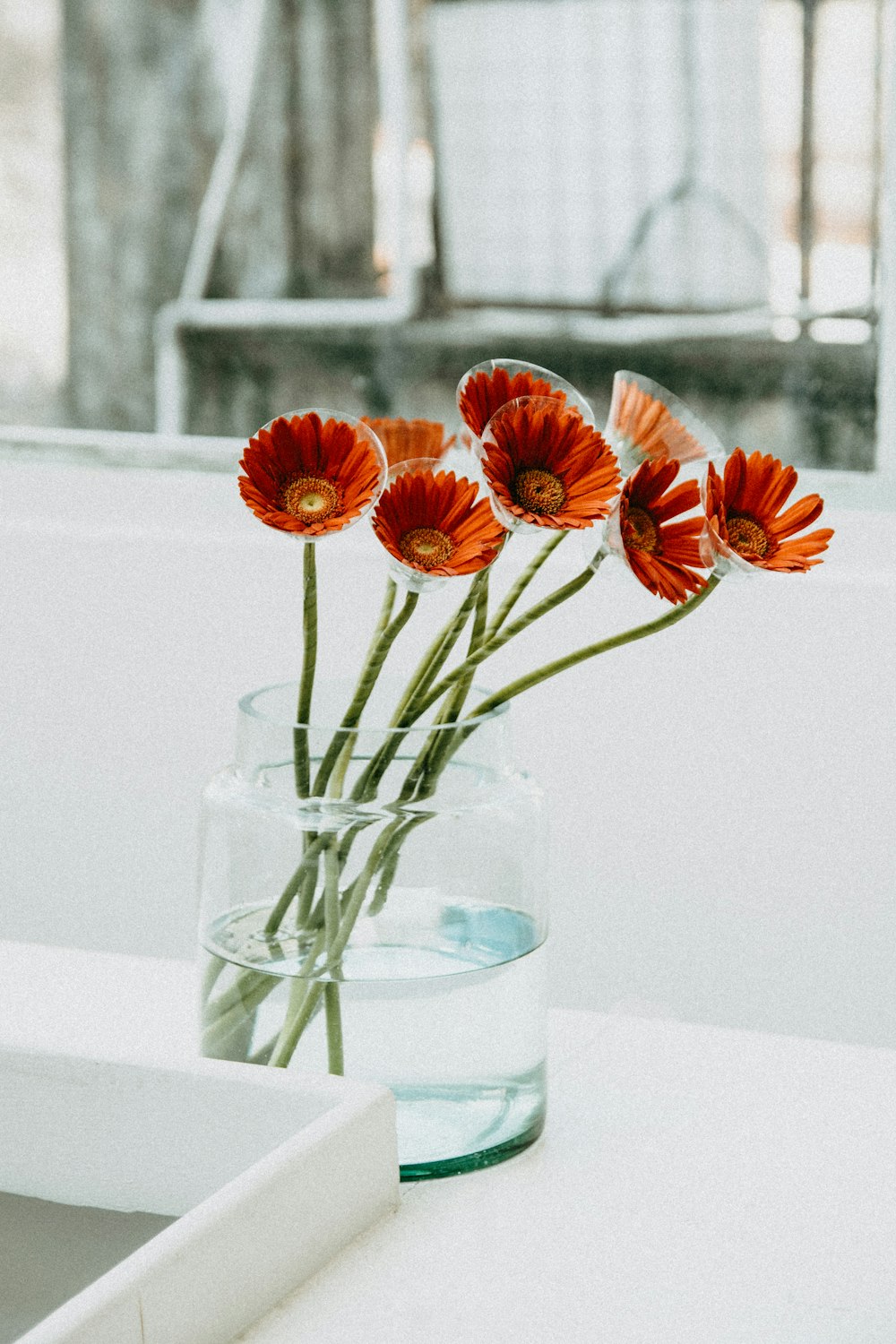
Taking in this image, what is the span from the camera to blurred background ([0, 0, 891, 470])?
156 centimetres

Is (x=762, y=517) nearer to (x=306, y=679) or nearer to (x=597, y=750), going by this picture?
(x=306, y=679)

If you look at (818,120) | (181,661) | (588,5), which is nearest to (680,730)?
(181,661)

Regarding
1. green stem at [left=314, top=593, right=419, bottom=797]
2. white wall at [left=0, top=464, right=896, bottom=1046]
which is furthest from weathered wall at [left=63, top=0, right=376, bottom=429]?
green stem at [left=314, top=593, right=419, bottom=797]

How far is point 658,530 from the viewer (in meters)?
0.63

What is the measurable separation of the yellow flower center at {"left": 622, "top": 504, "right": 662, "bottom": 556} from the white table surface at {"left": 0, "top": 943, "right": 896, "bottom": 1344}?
26cm

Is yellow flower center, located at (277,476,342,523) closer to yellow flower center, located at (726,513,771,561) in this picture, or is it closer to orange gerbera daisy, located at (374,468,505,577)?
orange gerbera daisy, located at (374,468,505,577)

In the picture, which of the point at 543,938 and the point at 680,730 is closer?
the point at 543,938

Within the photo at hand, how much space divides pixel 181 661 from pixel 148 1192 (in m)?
0.66

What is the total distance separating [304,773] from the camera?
671mm

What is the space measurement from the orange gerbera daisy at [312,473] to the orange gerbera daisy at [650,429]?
0.11 metres

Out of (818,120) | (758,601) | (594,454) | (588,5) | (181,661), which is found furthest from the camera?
(588,5)

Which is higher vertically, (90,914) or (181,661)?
(181,661)

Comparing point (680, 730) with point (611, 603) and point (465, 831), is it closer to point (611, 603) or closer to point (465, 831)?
point (611, 603)

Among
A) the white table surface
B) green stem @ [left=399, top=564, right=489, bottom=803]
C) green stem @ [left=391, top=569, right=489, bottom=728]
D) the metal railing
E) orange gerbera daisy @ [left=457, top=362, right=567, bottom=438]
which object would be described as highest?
the metal railing
